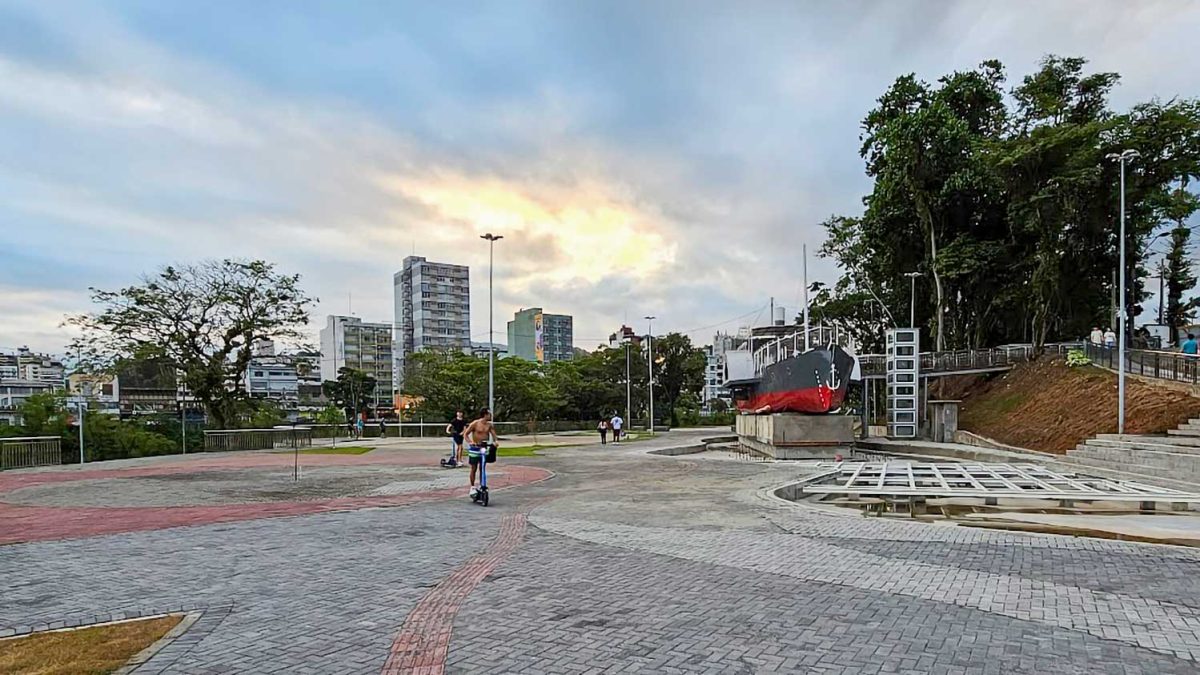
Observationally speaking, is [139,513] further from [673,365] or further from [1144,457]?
[673,365]

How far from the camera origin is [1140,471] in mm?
15492

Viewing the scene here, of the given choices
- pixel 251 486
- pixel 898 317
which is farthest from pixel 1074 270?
pixel 251 486

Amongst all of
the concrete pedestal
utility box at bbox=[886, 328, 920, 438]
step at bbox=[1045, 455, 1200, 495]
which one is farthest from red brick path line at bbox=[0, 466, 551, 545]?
utility box at bbox=[886, 328, 920, 438]

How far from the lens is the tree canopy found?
2917cm

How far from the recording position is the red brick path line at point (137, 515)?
9711 mm

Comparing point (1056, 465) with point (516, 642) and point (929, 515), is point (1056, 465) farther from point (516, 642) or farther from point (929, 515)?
point (516, 642)

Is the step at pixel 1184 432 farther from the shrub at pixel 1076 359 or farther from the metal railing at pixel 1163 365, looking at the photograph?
the shrub at pixel 1076 359

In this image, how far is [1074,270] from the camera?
108ft

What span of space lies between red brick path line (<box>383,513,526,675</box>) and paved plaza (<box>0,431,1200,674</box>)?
3cm

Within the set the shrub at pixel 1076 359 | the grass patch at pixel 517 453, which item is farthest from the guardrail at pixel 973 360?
the grass patch at pixel 517 453

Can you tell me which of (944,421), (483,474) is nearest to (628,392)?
(944,421)

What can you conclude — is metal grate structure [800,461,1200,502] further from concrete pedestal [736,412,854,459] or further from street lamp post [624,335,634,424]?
street lamp post [624,335,634,424]

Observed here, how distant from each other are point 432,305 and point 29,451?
87480mm

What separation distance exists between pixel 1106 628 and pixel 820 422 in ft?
63.7
